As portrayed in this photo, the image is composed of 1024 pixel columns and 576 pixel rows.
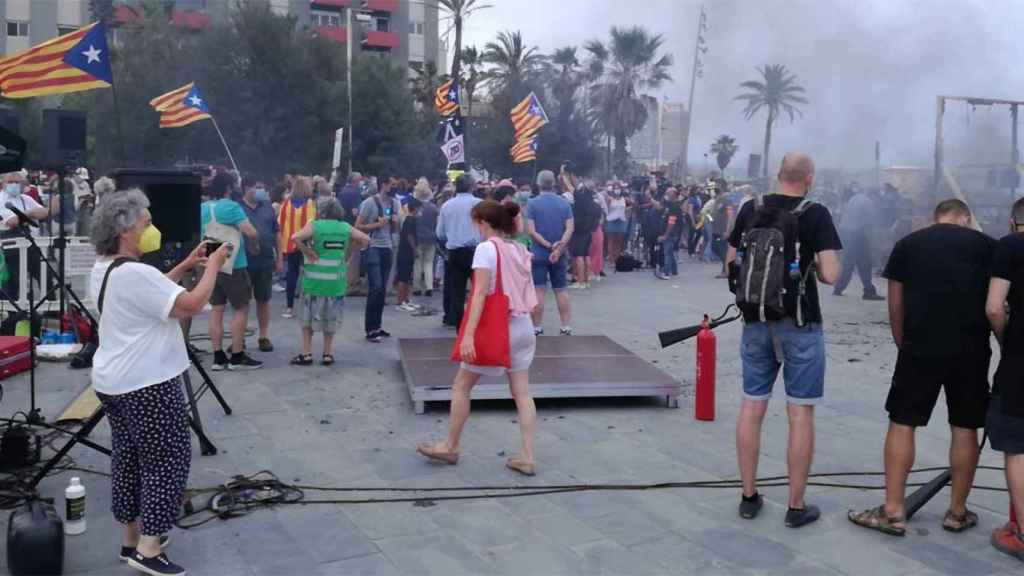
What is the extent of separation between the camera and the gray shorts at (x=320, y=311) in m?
8.50

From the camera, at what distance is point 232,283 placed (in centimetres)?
833

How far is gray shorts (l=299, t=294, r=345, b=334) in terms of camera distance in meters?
8.50

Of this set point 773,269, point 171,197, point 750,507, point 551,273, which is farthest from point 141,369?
point 551,273

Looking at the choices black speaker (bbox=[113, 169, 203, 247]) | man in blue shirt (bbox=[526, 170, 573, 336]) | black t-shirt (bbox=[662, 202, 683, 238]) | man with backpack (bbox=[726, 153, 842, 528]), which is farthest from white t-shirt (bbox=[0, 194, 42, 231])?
black t-shirt (bbox=[662, 202, 683, 238])

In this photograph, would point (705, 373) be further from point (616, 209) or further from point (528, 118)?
point (528, 118)

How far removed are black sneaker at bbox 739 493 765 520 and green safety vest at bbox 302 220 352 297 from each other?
4.71 m

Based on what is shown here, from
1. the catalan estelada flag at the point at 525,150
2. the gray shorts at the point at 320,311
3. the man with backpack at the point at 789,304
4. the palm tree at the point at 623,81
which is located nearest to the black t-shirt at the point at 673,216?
the catalan estelada flag at the point at 525,150

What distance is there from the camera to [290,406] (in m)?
7.11

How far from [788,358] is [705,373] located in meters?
1.92

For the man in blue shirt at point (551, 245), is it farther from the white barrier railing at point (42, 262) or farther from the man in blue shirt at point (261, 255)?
the white barrier railing at point (42, 262)

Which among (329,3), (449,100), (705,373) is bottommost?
(705,373)

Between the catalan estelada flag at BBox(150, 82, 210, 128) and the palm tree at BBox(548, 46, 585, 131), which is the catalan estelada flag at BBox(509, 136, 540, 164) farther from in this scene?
the palm tree at BBox(548, 46, 585, 131)

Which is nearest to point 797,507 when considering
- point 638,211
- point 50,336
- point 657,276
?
point 50,336

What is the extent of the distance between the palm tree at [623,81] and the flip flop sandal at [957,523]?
51282 millimetres
